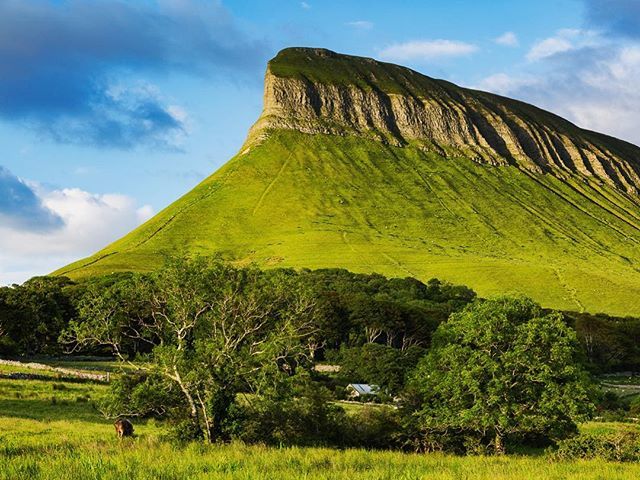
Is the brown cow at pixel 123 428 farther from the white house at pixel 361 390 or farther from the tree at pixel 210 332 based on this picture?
the white house at pixel 361 390

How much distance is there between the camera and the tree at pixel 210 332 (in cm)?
3225

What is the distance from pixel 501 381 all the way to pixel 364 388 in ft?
109

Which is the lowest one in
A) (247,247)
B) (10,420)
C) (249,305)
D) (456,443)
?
(456,443)

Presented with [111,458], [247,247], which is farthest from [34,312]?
[247,247]

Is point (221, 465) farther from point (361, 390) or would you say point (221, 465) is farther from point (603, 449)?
point (361, 390)

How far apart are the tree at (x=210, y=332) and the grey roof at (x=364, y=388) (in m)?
27.5

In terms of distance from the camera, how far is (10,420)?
33531 mm

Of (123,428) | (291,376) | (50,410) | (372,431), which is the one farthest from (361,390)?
(123,428)

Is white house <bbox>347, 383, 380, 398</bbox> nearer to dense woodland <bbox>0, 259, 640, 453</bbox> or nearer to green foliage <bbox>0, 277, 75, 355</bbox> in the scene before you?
dense woodland <bbox>0, 259, 640, 453</bbox>

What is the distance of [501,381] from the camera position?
39875mm

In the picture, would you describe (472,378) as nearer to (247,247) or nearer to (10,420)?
(10,420)

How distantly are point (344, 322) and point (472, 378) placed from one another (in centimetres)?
6744

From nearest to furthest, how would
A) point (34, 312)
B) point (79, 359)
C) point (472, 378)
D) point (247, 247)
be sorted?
point (472, 378), point (79, 359), point (34, 312), point (247, 247)

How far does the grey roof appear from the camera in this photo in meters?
67.4
